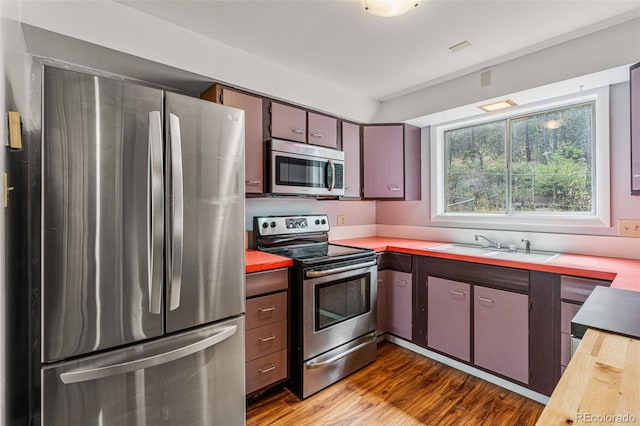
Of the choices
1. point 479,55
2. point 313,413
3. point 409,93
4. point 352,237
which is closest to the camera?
point 313,413

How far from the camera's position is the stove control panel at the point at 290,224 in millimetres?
2531

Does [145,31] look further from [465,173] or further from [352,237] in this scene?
[465,173]

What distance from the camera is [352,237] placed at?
339 centimetres

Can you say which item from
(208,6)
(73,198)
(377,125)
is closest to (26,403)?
(73,198)

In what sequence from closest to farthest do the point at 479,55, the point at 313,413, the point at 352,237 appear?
the point at 313,413, the point at 479,55, the point at 352,237

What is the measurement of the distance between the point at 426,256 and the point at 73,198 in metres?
2.29

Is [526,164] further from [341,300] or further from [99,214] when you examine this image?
[99,214]

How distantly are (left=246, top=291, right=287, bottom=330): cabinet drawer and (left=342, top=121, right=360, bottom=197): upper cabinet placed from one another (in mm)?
1243

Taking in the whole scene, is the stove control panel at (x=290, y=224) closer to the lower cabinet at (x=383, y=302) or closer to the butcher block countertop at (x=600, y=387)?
the lower cabinet at (x=383, y=302)

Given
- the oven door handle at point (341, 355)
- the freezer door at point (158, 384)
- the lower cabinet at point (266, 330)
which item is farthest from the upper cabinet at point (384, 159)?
the freezer door at point (158, 384)

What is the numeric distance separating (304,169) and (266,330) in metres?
1.22

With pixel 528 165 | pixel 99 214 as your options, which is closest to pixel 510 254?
pixel 528 165

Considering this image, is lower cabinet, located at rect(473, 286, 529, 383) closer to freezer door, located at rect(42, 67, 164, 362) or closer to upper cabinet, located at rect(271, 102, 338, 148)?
upper cabinet, located at rect(271, 102, 338, 148)

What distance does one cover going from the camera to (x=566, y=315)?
1.88 meters
